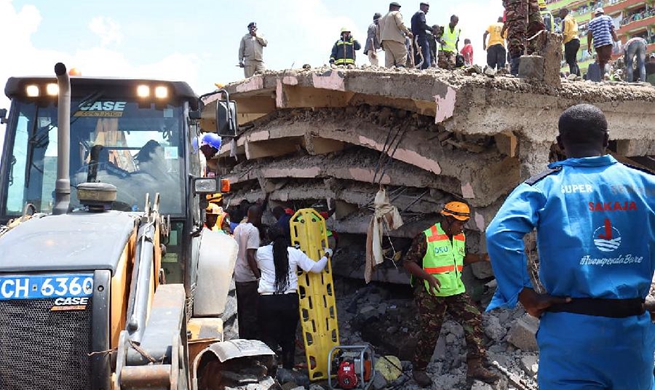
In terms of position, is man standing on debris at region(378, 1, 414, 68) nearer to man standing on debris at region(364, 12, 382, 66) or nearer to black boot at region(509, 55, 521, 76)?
man standing on debris at region(364, 12, 382, 66)

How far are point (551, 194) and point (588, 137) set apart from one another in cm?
35

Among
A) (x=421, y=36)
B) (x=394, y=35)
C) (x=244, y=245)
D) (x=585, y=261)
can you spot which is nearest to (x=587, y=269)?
(x=585, y=261)

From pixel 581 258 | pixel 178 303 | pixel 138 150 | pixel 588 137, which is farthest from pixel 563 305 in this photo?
pixel 138 150

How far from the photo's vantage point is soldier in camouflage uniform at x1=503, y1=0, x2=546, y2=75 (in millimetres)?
7655

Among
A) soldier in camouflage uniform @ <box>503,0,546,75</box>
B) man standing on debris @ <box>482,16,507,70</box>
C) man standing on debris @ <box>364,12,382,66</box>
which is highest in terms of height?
man standing on debris @ <box>364,12,382,66</box>

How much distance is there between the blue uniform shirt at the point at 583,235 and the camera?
Result: 9.98 ft

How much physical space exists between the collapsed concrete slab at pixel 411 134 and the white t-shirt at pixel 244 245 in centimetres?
139

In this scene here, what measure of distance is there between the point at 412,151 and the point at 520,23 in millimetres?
1977

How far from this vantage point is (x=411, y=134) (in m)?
7.45

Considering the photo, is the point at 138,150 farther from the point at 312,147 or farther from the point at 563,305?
the point at 312,147

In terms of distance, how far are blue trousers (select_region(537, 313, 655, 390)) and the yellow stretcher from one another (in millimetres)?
4105

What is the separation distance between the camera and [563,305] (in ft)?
10.1

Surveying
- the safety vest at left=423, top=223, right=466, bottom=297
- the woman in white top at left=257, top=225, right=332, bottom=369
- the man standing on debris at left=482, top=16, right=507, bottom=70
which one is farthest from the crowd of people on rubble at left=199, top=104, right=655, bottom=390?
the man standing on debris at left=482, top=16, right=507, bottom=70

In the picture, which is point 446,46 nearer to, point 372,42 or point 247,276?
point 372,42
